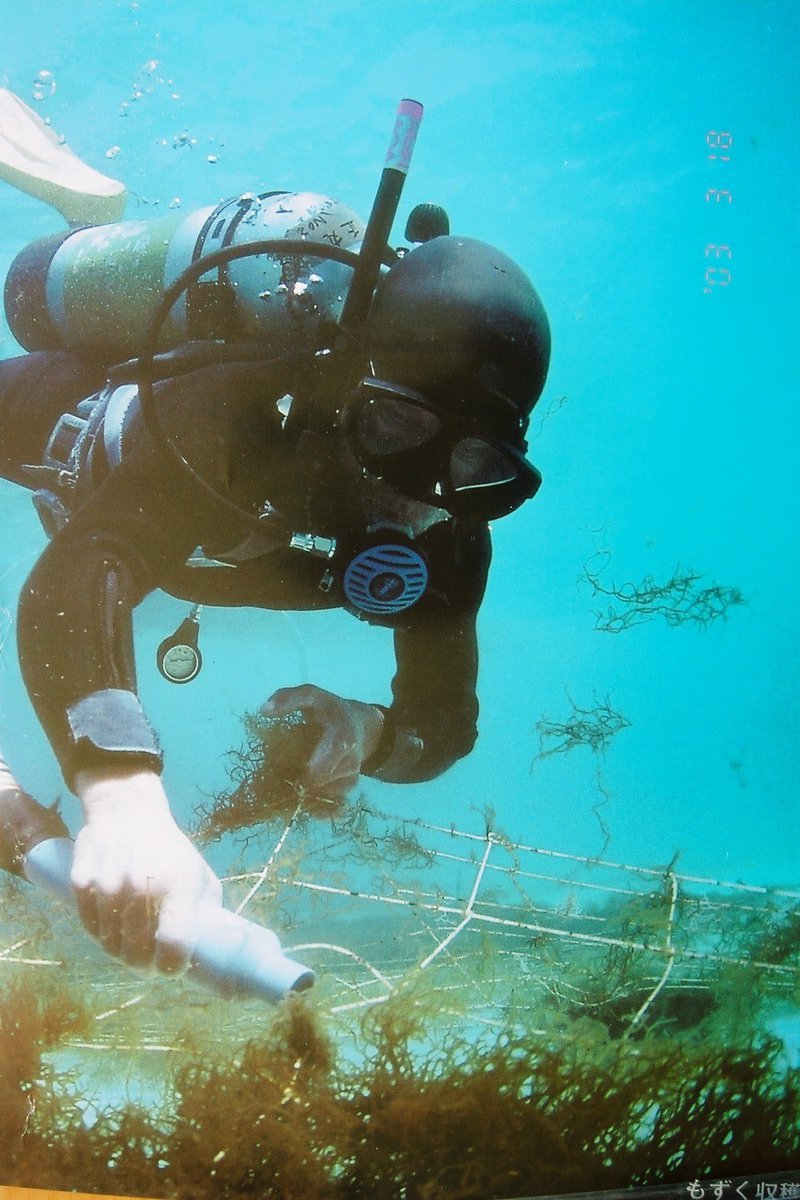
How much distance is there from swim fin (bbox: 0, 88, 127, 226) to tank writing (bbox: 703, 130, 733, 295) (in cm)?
270

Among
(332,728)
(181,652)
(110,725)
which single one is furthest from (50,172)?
(332,728)

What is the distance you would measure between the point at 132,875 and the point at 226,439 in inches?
57.7

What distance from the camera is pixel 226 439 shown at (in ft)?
7.47

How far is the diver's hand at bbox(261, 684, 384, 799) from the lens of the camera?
282 centimetres

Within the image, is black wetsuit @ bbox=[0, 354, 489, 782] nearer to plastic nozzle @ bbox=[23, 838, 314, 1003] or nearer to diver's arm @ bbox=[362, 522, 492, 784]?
diver's arm @ bbox=[362, 522, 492, 784]

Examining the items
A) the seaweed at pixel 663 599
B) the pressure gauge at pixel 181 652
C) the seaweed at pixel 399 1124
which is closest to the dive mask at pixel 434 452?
the pressure gauge at pixel 181 652

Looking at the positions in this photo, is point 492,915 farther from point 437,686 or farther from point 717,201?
point 717,201

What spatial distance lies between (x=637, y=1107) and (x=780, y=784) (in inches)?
70.2

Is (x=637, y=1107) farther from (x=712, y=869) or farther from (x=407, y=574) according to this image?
(x=407, y=574)

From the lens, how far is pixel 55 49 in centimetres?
261

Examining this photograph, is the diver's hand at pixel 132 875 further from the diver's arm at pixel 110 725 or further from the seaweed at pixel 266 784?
the seaweed at pixel 266 784

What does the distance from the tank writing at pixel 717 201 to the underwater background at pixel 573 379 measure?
1cm

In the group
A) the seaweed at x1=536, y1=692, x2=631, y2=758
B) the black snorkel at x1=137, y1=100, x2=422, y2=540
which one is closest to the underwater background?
the seaweed at x1=536, y1=692, x2=631, y2=758

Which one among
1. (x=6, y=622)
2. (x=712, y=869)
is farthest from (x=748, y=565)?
(x=6, y=622)
